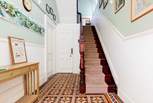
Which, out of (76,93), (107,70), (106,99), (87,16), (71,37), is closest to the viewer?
(106,99)

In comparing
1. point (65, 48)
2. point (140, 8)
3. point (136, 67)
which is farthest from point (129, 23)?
point (65, 48)

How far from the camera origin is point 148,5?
242 cm

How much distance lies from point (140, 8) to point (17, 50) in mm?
2117

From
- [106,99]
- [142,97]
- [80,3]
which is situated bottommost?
[106,99]

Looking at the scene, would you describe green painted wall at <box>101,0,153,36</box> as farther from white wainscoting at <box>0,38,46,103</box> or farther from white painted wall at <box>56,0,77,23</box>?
white painted wall at <box>56,0,77,23</box>

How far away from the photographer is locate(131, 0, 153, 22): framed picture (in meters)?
2.41

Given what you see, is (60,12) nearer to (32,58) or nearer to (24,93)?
(32,58)

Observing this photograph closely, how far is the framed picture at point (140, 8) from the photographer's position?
7.91 feet

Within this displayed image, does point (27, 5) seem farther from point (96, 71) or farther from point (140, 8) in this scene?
point (96, 71)

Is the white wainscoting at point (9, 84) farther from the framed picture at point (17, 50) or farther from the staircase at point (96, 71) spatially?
the staircase at point (96, 71)

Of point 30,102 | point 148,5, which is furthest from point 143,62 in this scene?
point 30,102

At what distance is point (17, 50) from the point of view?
11.0 ft

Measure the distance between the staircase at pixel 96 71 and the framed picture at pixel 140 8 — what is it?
1913 millimetres

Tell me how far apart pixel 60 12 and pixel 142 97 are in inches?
236
